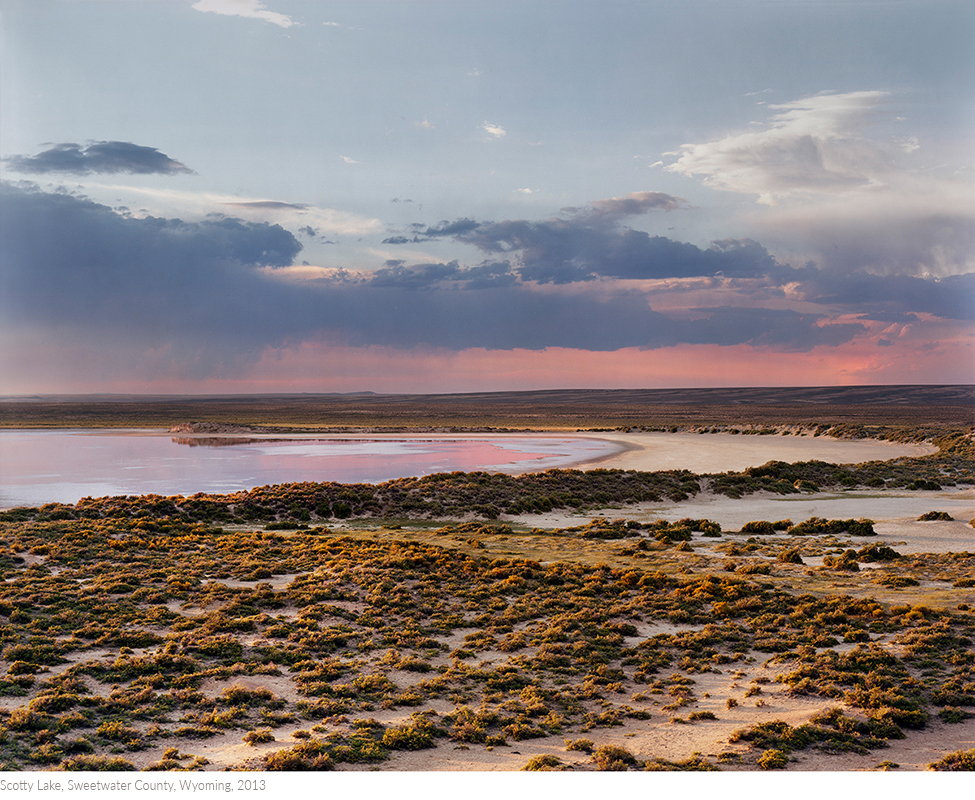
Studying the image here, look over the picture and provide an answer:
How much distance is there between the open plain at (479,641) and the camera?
→ 32.4 ft

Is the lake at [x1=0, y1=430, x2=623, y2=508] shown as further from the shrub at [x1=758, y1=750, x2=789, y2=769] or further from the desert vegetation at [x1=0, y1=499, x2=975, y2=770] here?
the shrub at [x1=758, y1=750, x2=789, y2=769]

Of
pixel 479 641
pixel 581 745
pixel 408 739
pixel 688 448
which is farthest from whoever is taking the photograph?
pixel 688 448

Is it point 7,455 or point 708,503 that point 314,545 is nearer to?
point 708,503

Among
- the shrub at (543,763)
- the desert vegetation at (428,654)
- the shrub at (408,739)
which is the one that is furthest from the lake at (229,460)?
the shrub at (543,763)

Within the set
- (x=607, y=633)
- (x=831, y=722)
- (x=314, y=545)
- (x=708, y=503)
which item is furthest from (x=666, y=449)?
(x=831, y=722)

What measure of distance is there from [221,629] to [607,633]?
27.6 feet

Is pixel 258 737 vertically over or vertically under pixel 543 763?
under

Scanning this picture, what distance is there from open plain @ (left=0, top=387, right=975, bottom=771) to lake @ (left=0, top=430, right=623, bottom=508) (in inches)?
381

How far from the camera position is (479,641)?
14859 millimetres

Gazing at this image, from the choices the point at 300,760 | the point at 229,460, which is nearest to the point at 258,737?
the point at 300,760

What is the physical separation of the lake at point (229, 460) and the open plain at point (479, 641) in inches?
381

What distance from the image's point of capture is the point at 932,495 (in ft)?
128

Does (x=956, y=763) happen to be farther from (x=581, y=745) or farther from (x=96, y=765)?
(x=96, y=765)

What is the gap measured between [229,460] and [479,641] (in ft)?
148
